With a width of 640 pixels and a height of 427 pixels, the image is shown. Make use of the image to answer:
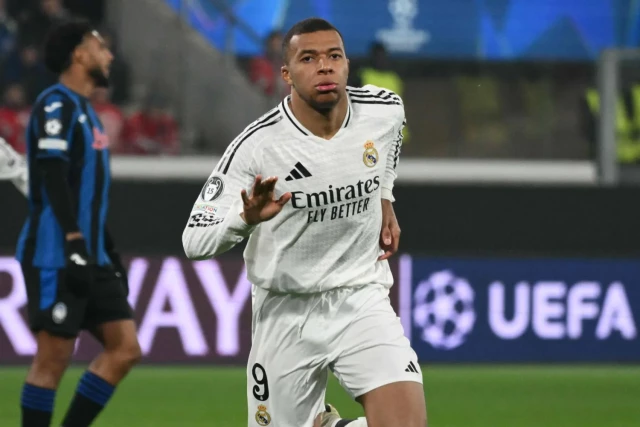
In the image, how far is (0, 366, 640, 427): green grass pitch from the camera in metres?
7.83

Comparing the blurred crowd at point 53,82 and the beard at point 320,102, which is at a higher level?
the blurred crowd at point 53,82

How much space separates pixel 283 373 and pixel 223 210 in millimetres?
676

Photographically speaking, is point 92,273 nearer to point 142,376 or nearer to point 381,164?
point 381,164

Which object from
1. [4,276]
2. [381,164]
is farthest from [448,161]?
[381,164]

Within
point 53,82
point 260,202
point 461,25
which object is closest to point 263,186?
point 260,202

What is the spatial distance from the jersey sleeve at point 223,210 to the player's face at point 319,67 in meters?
0.30

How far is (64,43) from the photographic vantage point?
6.32m

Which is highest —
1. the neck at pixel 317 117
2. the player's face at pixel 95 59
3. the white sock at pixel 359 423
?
the player's face at pixel 95 59

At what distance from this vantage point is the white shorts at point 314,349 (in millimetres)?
4809

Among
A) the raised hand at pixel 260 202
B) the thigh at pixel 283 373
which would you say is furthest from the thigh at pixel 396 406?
the raised hand at pixel 260 202

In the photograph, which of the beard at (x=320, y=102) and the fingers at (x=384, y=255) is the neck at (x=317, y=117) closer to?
the beard at (x=320, y=102)

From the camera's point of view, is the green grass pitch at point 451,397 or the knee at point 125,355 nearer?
the knee at point 125,355

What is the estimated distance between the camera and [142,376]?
9.74 metres

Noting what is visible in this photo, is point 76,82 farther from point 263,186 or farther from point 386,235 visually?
point 263,186
